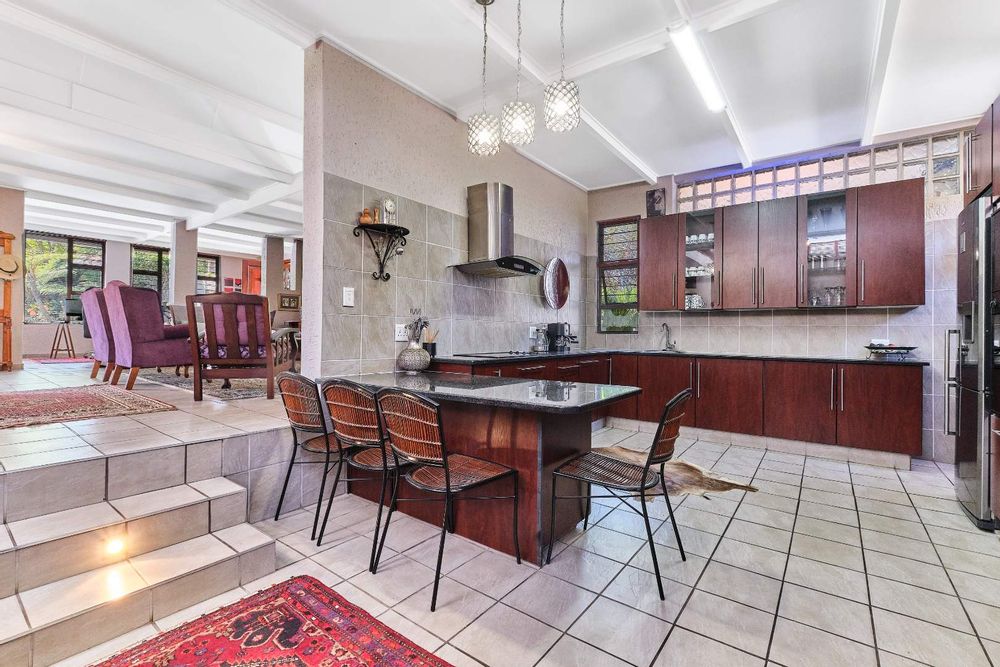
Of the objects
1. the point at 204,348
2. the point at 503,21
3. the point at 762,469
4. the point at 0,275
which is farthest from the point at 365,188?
the point at 0,275

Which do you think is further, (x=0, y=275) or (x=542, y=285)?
(x=0, y=275)

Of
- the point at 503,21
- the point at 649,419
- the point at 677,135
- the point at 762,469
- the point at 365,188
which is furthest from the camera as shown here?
the point at 649,419

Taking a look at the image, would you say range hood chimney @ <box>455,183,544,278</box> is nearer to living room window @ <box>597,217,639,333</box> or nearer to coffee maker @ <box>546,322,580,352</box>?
coffee maker @ <box>546,322,580,352</box>

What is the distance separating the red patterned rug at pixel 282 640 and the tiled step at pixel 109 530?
466mm

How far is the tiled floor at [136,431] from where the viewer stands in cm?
194

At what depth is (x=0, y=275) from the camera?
19.1 feet

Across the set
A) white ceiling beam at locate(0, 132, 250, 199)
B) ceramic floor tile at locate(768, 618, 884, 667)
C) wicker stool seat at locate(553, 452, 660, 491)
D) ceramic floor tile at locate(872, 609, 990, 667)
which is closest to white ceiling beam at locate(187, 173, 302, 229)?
white ceiling beam at locate(0, 132, 250, 199)

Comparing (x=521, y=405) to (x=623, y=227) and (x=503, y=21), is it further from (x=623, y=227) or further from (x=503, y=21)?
(x=623, y=227)

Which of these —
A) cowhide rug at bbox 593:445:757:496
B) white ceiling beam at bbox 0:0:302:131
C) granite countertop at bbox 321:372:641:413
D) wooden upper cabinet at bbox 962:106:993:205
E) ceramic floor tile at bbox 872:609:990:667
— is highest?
white ceiling beam at bbox 0:0:302:131

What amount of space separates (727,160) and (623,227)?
1.27m

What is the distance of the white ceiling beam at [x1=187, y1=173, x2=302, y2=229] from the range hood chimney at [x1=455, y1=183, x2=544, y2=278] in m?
3.37

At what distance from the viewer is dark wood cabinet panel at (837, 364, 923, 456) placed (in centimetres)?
340

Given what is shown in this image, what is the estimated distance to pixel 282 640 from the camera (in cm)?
144

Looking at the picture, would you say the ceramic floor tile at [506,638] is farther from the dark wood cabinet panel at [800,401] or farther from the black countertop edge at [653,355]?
the dark wood cabinet panel at [800,401]
